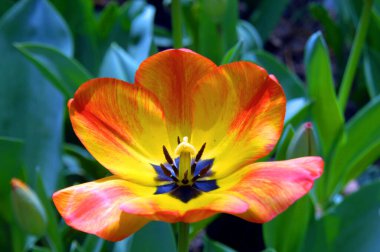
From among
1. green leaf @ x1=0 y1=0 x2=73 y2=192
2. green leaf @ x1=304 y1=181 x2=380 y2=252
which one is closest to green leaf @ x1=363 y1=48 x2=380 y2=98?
green leaf @ x1=304 y1=181 x2=380 y2=252

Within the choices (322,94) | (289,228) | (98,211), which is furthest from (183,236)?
(322,94)

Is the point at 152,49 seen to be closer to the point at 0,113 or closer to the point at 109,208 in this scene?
the point at 0,113

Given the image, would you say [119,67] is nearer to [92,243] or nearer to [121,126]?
[92,243]

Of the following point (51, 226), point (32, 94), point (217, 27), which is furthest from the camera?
point (217, 27)

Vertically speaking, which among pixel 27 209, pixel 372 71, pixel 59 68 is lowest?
pixel 27 209

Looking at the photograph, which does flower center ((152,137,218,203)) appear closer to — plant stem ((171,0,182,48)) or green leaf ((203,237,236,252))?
green leaf ((203,237,236,252))

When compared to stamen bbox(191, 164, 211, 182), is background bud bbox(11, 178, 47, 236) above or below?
below

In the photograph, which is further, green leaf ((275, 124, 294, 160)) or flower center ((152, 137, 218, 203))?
green leaf ((275, 124, 294, 160))

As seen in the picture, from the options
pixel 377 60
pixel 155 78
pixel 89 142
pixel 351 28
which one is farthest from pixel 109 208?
pixel 351 28
